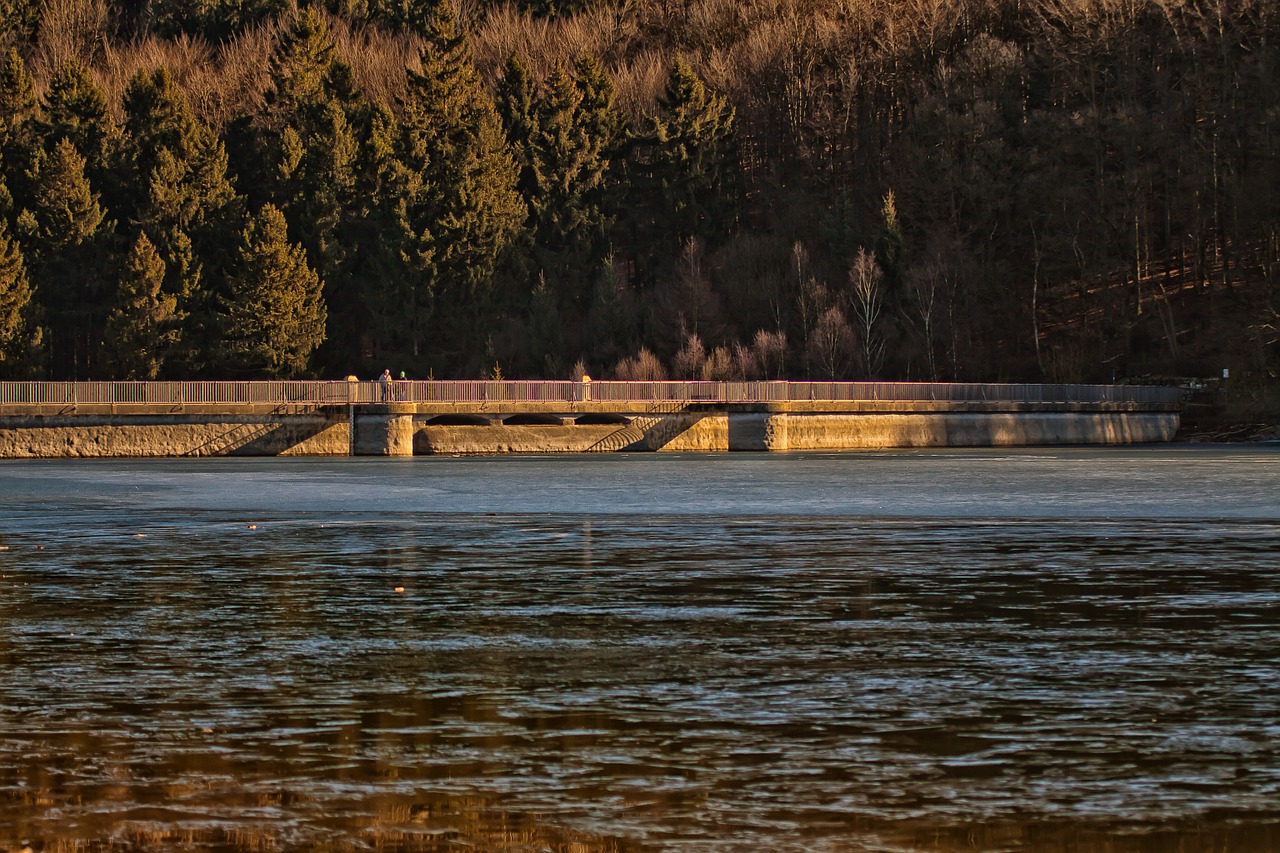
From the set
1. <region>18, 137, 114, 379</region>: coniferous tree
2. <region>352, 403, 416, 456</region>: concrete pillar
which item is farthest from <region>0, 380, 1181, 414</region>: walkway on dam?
<region>18, 137, 114, 379</region>: coniferous tree

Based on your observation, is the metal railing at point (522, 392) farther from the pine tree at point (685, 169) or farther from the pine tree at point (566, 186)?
the pine tree at point (685, 169)

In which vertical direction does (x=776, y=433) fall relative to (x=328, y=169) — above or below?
below

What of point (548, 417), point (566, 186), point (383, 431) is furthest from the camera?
point (566, 186)

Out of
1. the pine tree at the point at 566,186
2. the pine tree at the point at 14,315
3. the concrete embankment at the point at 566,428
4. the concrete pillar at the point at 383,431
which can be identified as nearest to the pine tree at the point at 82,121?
the pine tree at the point at 14,315

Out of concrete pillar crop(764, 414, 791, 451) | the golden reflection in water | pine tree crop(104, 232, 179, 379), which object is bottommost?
the golden reflection in water

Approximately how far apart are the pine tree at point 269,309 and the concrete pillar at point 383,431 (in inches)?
582

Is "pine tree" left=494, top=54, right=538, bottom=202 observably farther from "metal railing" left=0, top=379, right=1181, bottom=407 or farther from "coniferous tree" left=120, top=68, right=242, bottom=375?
"metal railing" left=0, top=379, right=1181, bottom=407

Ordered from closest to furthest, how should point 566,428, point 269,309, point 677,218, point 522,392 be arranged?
1. point 566,428
2. point 522,392
3. point 269,309
4. point 677,218

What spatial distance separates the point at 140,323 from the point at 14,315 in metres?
4.81

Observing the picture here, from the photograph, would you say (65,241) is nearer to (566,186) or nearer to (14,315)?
(14,315)

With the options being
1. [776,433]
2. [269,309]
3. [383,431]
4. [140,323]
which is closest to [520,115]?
[269,309]

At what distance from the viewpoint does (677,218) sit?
8750cm

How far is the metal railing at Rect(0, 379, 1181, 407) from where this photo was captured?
189 ft

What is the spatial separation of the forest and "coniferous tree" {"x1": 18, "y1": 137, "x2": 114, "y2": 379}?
15 centimetres
